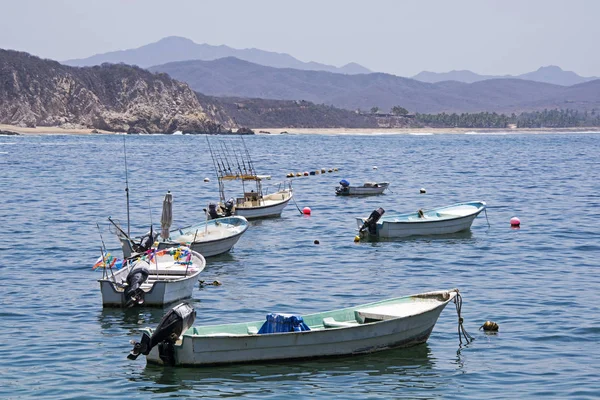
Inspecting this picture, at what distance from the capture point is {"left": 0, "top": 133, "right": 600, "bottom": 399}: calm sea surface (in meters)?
18.8

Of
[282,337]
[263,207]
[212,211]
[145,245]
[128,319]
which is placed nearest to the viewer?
[282,337]

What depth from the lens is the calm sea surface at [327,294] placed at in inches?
741

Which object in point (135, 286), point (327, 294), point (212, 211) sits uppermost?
point (212, 211)

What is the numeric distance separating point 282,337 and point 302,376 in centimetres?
99

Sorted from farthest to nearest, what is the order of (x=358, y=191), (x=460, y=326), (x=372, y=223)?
1. (x=358, y=191)
2. (x=372, y=223)
3. (x=460, y=326)

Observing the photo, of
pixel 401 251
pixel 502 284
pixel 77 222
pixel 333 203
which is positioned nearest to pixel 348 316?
pixel 502 284

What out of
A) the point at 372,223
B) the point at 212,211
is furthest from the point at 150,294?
the point at 212,211

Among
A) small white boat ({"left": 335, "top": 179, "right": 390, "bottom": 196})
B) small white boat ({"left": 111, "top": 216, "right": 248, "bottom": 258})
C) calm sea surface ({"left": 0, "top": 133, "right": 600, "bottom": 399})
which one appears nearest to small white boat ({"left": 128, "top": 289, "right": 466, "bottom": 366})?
calm sea surface ({"left": 0, "top": 133, "right": 600, "bottom": 399})

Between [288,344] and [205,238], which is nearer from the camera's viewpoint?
[288,344]

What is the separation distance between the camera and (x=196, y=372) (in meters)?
19.3

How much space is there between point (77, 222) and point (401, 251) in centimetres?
1782

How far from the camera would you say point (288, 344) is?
19.6 meters

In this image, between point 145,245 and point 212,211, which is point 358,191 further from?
point 145,245

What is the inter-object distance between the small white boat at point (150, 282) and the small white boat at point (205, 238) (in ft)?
10.1
